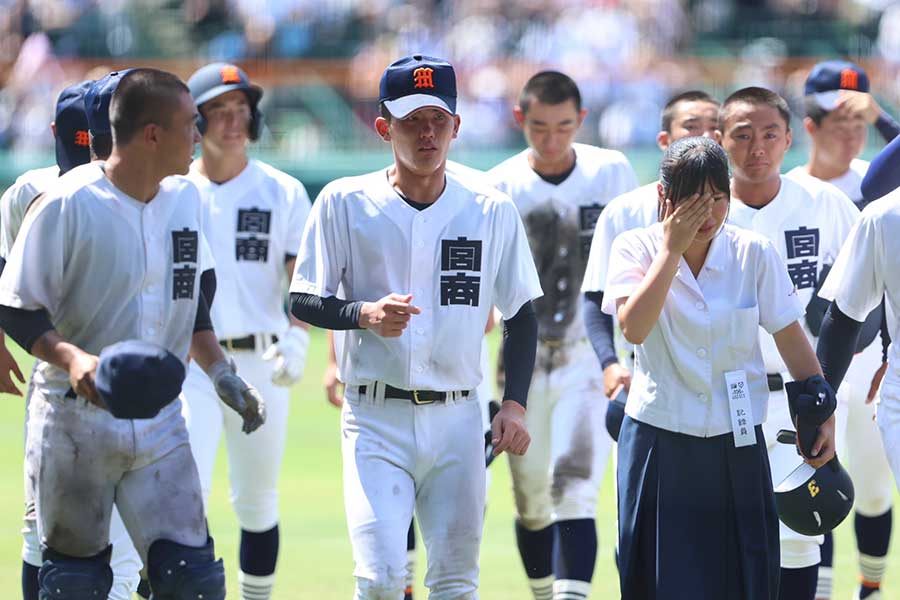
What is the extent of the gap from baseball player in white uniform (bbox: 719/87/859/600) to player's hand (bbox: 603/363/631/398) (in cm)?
70

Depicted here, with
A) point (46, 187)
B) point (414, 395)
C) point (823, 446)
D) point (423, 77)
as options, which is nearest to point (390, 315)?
point (414, 395)

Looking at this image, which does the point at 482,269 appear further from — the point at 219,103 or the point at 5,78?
the point at 5,78

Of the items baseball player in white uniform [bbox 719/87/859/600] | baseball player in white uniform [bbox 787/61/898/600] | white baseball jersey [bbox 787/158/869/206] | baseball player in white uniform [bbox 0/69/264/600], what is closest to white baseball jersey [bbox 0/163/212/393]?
baseball player in white uniform [bbox 0/69/264/600]

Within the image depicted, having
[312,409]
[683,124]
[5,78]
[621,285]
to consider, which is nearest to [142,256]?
[621,285]

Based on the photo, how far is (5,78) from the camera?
21891 millimetres

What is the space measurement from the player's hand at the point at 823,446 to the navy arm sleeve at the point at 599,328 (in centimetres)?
122

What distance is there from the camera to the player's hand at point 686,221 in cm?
504

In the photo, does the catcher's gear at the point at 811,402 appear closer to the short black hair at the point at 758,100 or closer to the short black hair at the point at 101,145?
the short black hair at the point at 758,100

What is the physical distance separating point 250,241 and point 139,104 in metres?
2.57

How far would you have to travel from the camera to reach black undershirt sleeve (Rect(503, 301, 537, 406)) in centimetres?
570

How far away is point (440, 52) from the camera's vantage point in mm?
20750

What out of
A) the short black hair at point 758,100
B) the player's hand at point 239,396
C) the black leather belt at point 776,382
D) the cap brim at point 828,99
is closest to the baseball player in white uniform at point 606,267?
the short black hair at point 758,100

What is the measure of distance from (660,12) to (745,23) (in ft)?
4.42

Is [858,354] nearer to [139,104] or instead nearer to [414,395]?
[414,395]
